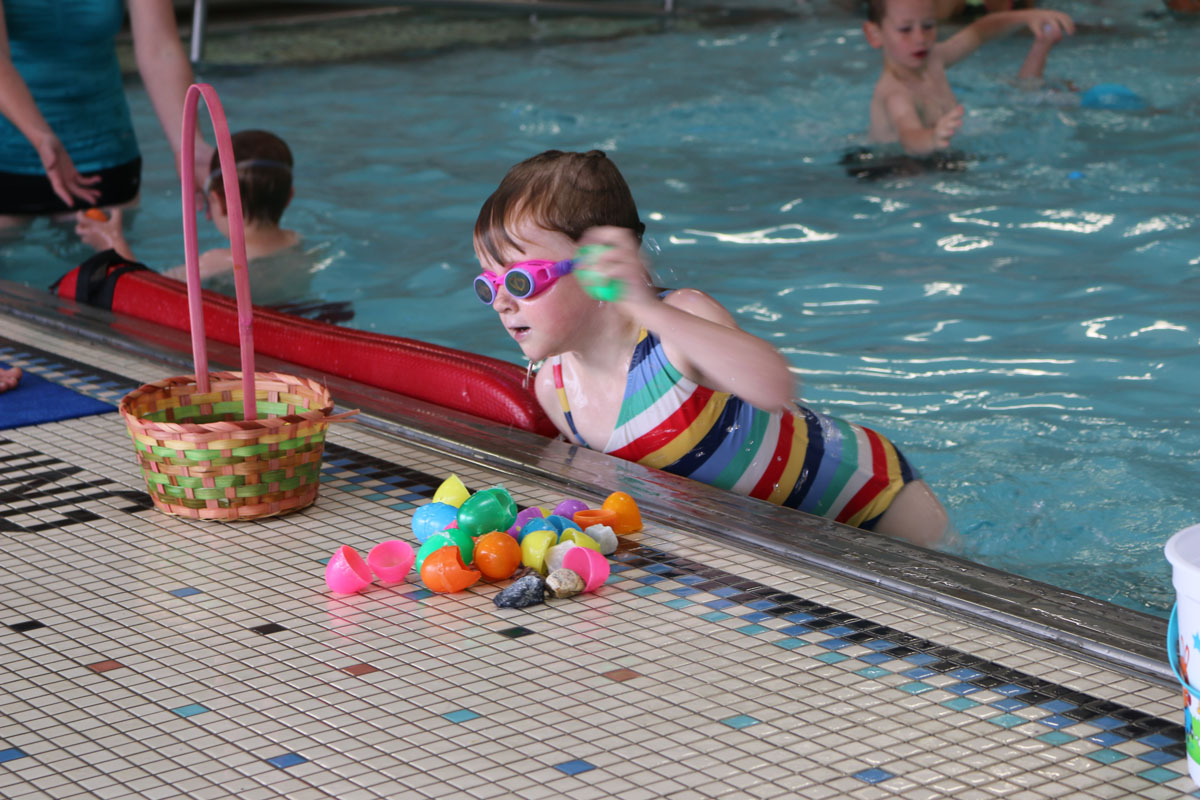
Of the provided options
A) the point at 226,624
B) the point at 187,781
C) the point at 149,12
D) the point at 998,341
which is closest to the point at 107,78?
the point at 149,12

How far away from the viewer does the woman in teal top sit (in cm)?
399

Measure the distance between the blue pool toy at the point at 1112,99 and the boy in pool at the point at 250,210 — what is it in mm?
4274

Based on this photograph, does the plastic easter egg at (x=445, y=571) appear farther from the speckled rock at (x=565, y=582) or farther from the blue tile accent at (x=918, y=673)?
the blue tile accent at (x=918, y=673)

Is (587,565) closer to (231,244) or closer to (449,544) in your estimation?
(449,544)

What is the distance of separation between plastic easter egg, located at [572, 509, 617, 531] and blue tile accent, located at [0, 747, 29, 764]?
803 mm

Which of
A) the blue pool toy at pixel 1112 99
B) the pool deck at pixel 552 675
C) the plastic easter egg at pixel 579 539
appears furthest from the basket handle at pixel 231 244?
the blue pool toy at pixel 1112 99

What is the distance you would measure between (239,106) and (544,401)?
5834mm

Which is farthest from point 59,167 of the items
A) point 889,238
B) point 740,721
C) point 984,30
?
point 984,30

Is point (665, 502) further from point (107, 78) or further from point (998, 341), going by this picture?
point (107, 78)

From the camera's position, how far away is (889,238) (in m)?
5.12

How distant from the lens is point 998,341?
13.4ft

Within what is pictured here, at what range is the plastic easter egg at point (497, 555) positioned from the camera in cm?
186

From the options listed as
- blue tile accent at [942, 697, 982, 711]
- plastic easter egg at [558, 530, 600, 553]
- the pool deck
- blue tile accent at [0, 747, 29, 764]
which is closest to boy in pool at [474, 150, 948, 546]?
the pool deck

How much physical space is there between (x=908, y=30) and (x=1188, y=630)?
558cm
